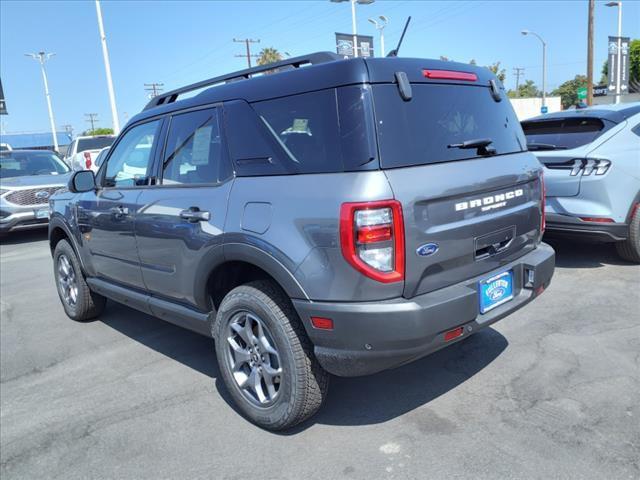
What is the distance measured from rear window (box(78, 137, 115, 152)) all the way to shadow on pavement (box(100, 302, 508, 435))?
15410 mm

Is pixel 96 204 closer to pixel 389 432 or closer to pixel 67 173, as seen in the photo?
pixel 389 432

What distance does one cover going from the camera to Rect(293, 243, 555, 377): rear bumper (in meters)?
2.38

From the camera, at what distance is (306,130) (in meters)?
2.64

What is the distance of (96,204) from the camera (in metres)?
4.26

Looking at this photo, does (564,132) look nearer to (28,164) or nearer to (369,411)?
(369,411)

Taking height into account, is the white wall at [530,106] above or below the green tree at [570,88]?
below

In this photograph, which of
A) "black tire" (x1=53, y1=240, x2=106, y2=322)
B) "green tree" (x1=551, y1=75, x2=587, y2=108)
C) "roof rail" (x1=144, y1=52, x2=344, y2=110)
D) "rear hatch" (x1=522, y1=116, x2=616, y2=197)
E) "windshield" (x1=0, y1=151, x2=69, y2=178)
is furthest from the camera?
"green tree" (x1=551, y1=75, x2=587, y2=108)

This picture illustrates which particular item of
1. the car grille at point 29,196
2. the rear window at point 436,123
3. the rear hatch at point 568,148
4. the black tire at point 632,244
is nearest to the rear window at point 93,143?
the car grille at point 29,196

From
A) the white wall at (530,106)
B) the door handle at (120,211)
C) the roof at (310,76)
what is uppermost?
the white wall at (530,106)

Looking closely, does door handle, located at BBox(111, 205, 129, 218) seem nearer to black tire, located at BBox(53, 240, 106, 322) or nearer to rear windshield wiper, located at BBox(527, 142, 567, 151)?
black tire, located at BBox(53, 240, 106, 322)

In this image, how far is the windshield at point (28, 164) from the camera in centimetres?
1053

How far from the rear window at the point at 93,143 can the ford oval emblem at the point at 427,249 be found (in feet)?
57.4

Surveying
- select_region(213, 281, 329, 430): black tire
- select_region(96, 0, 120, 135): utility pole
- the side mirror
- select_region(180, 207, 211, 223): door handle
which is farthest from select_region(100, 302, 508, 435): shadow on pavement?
select_region(96, 0, 120, 135): utility pole

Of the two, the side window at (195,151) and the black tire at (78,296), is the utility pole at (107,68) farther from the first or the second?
the side window at (195,151)
